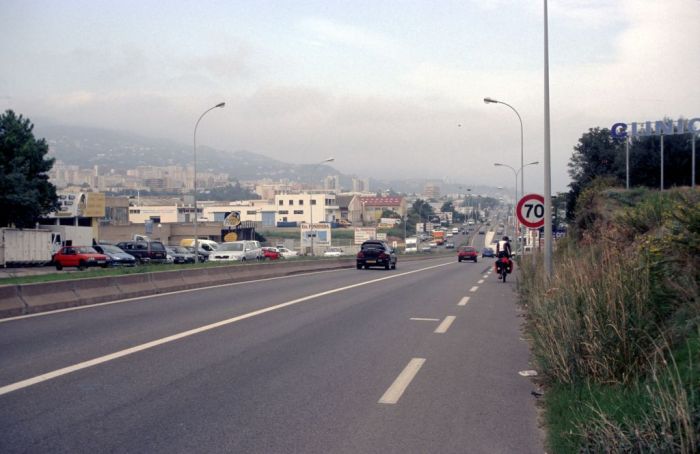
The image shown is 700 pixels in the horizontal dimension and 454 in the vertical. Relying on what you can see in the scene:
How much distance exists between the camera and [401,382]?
852cm

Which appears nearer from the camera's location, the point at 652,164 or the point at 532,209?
the point at 532,209

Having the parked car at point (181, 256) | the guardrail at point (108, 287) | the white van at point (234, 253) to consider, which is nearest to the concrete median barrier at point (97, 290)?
the guardrail at point (108, 287)

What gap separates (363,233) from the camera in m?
75.8

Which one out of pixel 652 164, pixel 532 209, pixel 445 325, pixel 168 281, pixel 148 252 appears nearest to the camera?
pixel 445 325

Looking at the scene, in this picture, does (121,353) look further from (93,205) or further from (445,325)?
(93,205)

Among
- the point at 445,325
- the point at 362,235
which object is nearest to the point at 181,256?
the point at 362,235

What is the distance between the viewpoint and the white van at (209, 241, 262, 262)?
4462 cm

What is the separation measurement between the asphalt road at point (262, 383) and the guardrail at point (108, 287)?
2.58ft

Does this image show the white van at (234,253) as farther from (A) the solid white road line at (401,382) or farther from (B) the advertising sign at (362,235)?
(A) the solid white road line at (401,382)

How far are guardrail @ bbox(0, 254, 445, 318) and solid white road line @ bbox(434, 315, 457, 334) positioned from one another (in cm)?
852

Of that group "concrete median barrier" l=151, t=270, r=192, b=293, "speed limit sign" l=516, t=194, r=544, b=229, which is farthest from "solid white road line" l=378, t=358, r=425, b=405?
"concrete median barrier" l=151, t=270, r=192, b=293

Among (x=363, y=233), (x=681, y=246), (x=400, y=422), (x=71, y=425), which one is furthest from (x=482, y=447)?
(x=363, y=233)

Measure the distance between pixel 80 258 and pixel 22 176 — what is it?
572 inches

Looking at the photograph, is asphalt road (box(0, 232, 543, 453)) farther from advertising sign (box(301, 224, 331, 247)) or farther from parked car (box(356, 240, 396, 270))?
advertising sign (box(301, 224, 331, 247))
